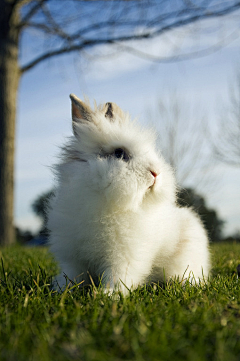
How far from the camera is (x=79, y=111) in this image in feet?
9.21

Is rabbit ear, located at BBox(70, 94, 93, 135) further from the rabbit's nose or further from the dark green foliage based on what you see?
the dark green foliage

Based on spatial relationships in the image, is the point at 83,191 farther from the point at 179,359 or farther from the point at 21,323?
the point at 179,359

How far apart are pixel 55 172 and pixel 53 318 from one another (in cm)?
142

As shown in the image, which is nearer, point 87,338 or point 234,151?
point 87,338

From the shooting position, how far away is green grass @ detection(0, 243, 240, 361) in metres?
1.29

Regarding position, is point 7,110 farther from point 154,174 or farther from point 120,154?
point 154,174

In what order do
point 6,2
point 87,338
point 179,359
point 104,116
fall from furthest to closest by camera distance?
point 6,2 < point 104,116 < point 87,338 < point 179,359

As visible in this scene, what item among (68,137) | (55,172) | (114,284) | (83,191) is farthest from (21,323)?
(68,137)

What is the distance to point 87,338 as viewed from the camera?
141 cm

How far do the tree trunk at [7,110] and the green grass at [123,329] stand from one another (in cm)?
597

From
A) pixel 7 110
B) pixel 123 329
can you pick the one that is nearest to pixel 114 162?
pixel 123 329

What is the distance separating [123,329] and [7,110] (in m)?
7.43

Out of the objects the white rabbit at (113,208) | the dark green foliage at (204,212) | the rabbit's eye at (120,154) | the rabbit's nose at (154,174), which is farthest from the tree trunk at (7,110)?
the rabbit's nose at (154,174)

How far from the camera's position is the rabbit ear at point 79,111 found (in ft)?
9.09
